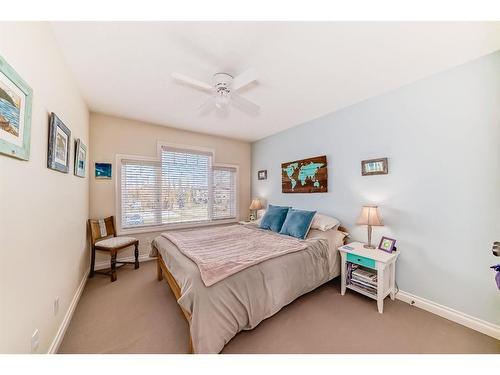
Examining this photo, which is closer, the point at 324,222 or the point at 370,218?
the point at 370,218

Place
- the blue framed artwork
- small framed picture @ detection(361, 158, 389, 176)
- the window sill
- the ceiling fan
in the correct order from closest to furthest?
the blue framed artwork, the ceiling fan, small framed picture @ detection(361, 158, 389, 176), the window sill

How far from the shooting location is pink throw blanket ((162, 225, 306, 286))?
1.59m

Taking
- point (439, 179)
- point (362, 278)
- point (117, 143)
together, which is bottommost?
point (362, 278)

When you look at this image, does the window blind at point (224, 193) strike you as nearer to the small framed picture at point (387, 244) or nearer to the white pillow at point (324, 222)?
the white pillow at point (324, 222)

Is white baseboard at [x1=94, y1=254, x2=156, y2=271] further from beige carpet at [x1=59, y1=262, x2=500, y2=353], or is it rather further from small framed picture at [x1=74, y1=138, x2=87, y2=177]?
small framed picture at [x1=74, y1=138, x2=87, y2=177]

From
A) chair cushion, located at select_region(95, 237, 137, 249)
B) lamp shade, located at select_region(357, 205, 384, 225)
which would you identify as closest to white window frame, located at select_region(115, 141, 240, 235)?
chair cushion, located at select_region(95, 237, 137, 249)

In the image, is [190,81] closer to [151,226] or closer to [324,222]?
[324,222]

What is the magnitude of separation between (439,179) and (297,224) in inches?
64.1

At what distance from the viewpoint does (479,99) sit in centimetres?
175

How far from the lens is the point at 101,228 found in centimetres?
299

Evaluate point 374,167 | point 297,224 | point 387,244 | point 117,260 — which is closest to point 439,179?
point 374,167

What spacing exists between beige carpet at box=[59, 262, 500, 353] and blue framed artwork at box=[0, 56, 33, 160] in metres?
1.60
